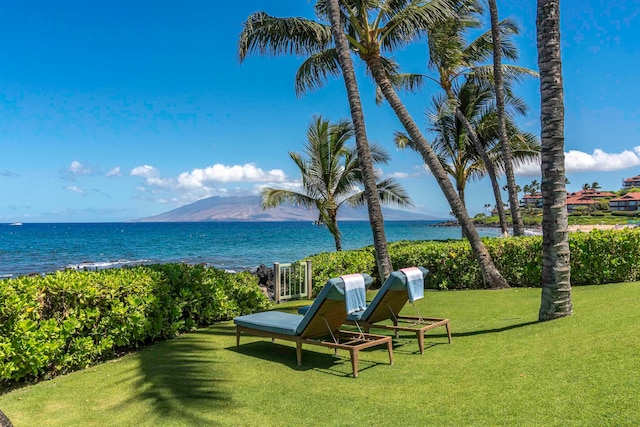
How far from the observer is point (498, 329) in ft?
22.5

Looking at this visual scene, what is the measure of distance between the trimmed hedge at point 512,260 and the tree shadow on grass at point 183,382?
5898mm

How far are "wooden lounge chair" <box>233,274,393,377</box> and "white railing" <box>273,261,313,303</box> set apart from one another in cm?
512

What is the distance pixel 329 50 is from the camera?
44.3ft

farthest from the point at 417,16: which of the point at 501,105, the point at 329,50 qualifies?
the point at 501,105

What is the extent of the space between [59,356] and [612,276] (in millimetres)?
10435

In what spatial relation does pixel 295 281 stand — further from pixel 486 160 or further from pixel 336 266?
pixel 486 160

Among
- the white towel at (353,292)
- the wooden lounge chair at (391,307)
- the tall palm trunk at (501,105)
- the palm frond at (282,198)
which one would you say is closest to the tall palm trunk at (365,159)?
the wooden lounge chair at (391,307)

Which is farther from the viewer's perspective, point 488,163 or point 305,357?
point 488,163

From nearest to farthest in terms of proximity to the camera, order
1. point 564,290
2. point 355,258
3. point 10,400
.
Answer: point 10,400
point 564,290
point 355,258

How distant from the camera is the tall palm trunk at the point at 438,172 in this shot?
34.2 feet

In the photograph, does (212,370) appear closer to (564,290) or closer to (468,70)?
(564,290)

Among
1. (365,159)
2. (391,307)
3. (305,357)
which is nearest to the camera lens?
(305,357)

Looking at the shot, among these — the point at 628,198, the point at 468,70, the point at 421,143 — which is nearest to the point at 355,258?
the point at 421,143

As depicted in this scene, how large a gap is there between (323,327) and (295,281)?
609cm
